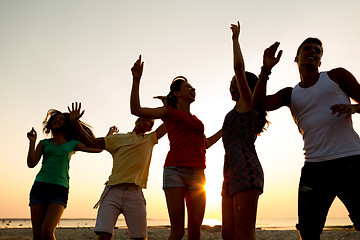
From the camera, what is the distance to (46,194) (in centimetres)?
563

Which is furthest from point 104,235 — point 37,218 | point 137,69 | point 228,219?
point 137,69

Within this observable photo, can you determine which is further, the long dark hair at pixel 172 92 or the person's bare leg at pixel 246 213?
the long dark hair at pixel 172 92

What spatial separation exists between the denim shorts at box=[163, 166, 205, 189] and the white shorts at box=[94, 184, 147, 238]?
1.00 metres

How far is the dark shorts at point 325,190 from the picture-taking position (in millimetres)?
3199

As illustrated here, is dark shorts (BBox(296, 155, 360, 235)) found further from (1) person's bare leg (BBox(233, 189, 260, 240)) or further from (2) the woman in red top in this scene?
(2) the woman in red top

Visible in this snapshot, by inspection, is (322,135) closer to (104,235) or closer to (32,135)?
(104,235)

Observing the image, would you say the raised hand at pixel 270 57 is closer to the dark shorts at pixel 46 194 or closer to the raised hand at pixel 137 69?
the raised hand at pixel 137 69

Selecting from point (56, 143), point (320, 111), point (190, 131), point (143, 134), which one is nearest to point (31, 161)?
point (56, 143)

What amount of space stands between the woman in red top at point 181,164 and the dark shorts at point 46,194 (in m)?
2.19

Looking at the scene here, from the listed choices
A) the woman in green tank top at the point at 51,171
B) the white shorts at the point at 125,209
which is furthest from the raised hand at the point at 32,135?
the white shorts at the point at 125,209

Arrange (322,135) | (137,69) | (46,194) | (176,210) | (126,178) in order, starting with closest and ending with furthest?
(322,135)
(176,210)
(137,69)
(126,178)
(46,194)

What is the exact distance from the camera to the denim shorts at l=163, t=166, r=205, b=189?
465cm

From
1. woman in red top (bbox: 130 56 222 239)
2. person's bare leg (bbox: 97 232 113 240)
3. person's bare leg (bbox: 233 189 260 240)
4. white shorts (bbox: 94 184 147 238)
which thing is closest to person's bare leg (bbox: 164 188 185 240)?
woman in red top (bbox: 130 56 222 239)

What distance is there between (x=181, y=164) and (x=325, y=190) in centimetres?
204
